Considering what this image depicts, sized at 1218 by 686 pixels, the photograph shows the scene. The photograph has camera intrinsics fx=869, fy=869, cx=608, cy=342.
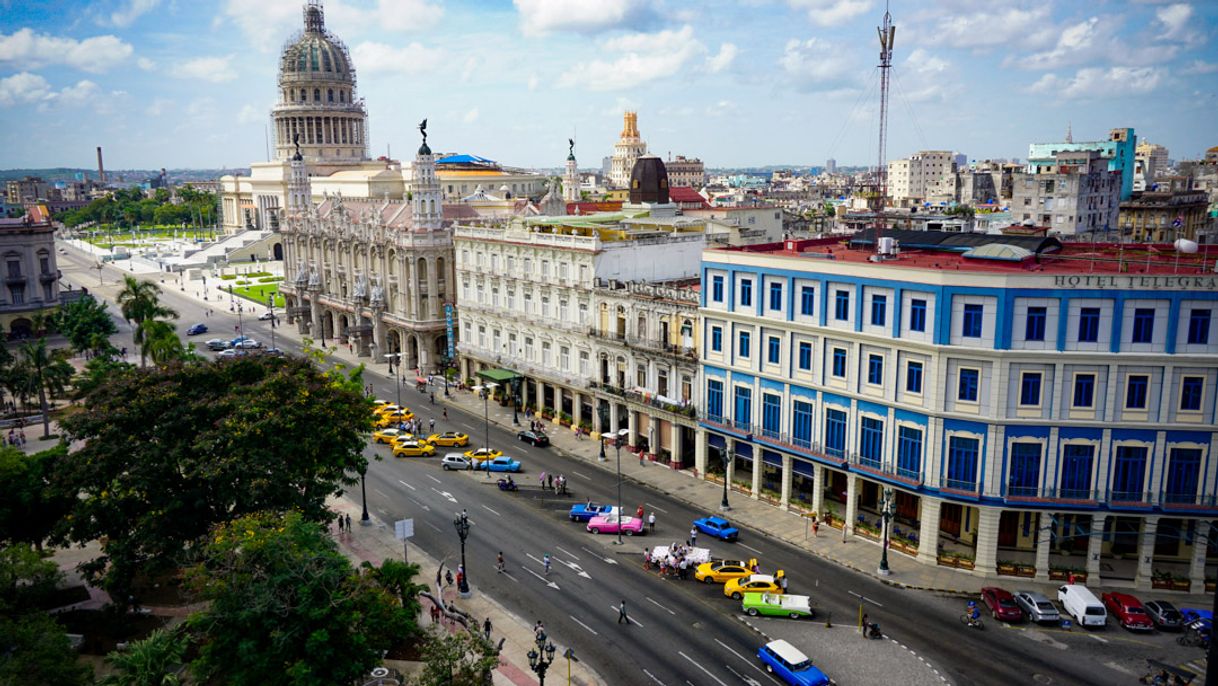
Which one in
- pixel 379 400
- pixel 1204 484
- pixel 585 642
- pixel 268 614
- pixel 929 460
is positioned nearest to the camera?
pixel 268 614

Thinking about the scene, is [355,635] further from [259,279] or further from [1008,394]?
[259,279]

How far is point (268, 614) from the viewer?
32.8 meters

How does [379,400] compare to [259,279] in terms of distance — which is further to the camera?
[259,279]

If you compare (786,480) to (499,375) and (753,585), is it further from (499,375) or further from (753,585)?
(499,375)

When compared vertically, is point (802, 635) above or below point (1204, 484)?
below

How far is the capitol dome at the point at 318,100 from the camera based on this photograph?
178 meters

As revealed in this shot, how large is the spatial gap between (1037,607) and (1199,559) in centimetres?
1016

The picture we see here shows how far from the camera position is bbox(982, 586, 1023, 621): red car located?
42188 mm

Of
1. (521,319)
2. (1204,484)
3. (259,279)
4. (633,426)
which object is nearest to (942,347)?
(1204,484)

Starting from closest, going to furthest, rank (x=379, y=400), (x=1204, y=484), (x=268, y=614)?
1. (x=268, y=614)
2. (x=1204, y=484)
3. (x=379, y=400)

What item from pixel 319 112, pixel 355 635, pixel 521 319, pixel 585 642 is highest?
pixel 319 112

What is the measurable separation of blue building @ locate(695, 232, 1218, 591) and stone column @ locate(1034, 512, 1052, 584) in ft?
0.25

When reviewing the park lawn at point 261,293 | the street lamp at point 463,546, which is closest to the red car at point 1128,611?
the street lamp at point 463,546

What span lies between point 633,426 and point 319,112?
138 meters
